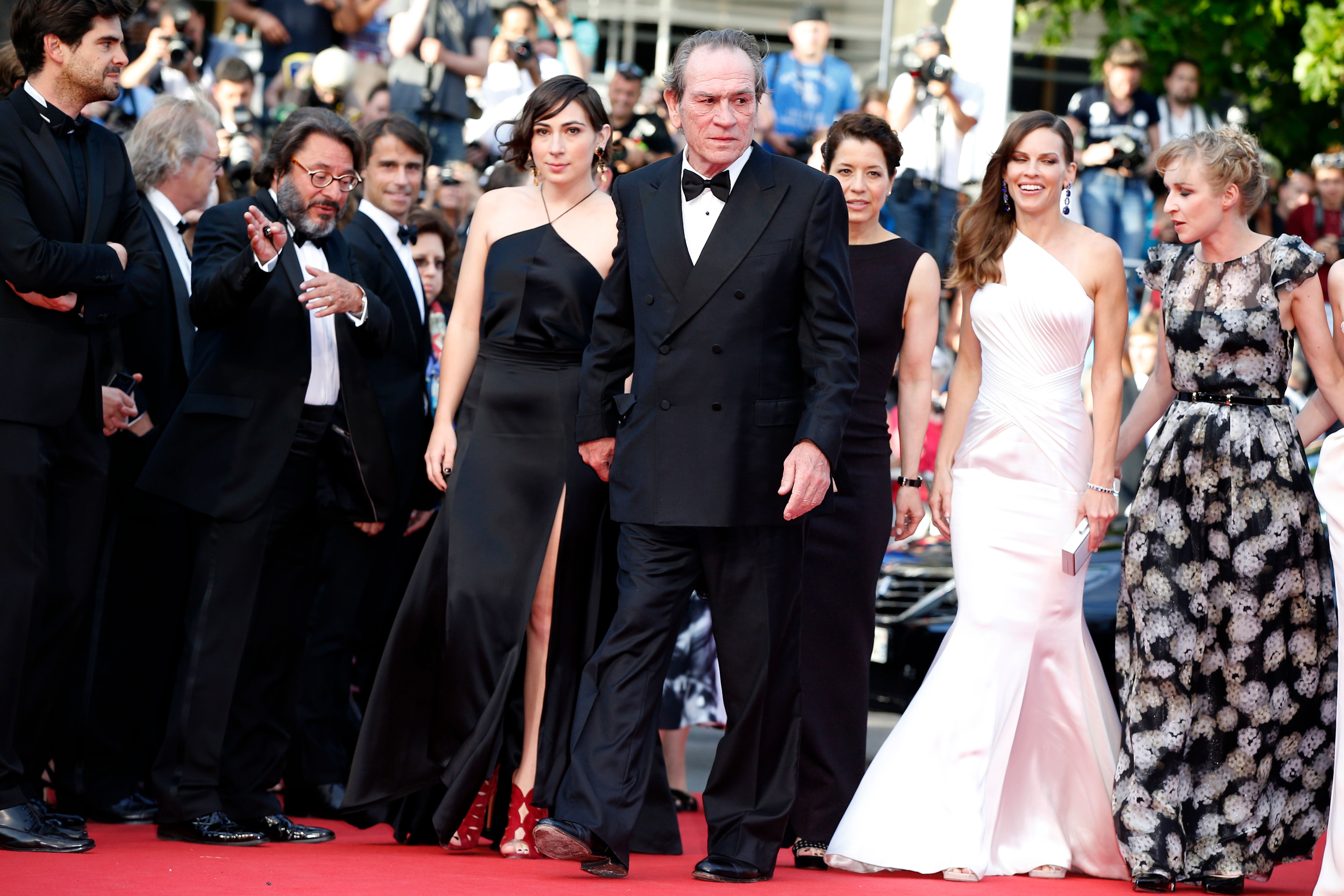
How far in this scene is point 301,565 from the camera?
5543 millimetres

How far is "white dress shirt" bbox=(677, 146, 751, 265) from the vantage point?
4574mm

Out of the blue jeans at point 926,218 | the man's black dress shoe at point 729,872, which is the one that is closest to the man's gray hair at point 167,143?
the man's black dress shoe at point 729,872

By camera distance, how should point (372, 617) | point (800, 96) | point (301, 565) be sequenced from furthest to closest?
point (800, 96)
point (372, 617)
point (301, 565)

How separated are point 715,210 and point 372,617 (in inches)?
111

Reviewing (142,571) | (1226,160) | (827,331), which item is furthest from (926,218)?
(827,331)

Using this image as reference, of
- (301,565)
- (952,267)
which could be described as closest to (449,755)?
(301,565)

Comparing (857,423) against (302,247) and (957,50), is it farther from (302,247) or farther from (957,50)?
(957,50)

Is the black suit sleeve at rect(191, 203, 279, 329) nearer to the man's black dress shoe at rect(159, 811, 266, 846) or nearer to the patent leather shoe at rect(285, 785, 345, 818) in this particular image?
the man's black dress shoe at rect(159, 811, 266, 846)

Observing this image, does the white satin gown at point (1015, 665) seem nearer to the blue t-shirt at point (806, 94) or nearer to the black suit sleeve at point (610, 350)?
the black suit sleeve at point (610, 350)

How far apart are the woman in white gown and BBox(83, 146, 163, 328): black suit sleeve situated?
2.57 m

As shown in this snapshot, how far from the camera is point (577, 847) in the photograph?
4.25 meters

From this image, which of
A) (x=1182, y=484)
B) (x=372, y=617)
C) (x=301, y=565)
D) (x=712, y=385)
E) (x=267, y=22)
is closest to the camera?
(x=712, y=385)

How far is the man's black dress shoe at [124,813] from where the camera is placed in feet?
18.3

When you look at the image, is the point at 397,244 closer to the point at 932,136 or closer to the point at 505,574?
the point at 505,574
